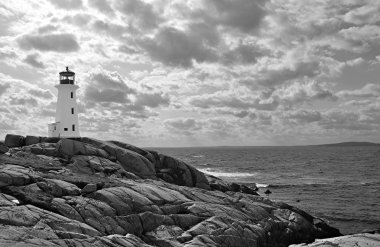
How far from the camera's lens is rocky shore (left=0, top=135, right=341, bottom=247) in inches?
992

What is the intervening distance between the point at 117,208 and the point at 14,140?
78.9 feet

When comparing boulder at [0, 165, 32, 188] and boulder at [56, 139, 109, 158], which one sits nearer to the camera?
boulder at [0, 165, 32, 188]

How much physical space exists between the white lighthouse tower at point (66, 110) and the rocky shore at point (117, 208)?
5332 mm

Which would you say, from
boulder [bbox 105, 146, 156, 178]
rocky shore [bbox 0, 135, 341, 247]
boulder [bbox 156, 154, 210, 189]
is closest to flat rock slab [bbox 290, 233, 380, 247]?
rocky shore [bbox 0, 135, 341, 247]

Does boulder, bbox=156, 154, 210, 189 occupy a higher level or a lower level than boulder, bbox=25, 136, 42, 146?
lower

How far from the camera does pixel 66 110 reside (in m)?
52.5

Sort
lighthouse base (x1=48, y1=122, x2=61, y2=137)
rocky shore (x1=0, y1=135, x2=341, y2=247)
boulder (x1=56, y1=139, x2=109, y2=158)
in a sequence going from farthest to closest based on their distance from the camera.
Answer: lighthouse base (x1=48, y1=122, x2=61, y2=137), boulder (x1=56, y1=139, x2=109, y2=158), rocky shore (x1=0, y1=135, x2=341, y2=247)

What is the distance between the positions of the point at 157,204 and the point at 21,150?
18806 millimetres

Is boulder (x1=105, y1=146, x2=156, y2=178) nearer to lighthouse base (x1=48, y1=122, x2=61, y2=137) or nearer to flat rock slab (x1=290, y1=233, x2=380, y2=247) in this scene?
lighthouse base (x1=48, y1=122, x2=61, y2=137)

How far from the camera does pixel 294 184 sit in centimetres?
8656

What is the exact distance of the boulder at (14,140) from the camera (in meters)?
47.9

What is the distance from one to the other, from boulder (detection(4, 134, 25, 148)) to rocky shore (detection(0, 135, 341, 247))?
3762 mm

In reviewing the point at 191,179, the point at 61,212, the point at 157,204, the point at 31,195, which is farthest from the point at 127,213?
the point at 191,179

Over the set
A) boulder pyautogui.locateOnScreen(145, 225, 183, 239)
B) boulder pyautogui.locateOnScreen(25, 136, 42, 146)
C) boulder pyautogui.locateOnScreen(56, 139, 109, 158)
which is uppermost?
boulder pyautogui.locateOnScreen(25, 136, 42, 146)
